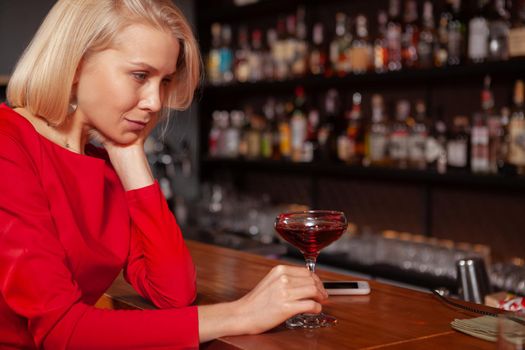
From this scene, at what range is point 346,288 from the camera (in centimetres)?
148

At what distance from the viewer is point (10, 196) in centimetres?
120

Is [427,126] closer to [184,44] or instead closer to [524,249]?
[524,249]

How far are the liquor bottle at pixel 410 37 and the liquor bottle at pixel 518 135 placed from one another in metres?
0.52

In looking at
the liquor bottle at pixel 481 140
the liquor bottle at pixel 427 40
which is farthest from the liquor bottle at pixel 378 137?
the liquor bottle at pixel 481 140

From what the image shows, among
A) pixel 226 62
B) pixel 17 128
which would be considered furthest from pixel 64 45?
pixel 226 62

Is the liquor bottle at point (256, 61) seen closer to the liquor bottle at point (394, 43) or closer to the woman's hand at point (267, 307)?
the liquor bottle at point (394, 43)

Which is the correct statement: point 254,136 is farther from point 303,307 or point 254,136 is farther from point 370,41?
point 303,307

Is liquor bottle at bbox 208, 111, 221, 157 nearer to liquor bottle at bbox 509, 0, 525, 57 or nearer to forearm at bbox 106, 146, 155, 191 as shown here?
liquor bottle at bbox 509, 0, 525, 57

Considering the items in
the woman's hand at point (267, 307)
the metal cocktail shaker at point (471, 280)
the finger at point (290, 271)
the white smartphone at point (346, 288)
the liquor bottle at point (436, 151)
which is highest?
the liquor bottle at point (436, 151)

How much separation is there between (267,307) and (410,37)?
2.28 metres

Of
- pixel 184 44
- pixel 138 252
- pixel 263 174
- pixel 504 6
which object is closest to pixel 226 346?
pixel 138 252

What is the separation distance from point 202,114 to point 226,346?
3.43 meters

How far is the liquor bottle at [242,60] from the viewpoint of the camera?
13.4 feet

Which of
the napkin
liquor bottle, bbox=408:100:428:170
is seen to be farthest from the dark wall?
the napkin
